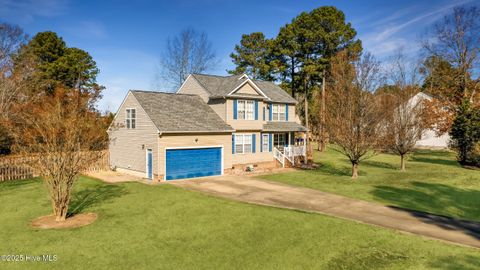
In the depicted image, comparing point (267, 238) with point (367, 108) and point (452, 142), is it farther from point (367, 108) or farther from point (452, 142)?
point (452, 142)

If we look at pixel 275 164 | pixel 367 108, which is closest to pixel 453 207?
pixel 367 108

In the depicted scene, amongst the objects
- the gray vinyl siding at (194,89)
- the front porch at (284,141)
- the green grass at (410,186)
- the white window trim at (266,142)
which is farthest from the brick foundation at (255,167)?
the gray vinyl siding at (194,89)

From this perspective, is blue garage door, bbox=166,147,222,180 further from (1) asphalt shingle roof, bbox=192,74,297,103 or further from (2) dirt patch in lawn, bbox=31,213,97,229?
(2) dirt patch in lawn, bbox=31,213,97,229

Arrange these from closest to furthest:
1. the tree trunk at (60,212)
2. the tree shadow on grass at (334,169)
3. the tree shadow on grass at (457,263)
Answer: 1. the tree shadow on grass at (457,263)
2. the tree trunk at (60,212)
3. the tree shadow on grass at (334,169)

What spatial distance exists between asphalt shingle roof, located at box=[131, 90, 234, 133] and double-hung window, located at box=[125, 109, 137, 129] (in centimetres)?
151

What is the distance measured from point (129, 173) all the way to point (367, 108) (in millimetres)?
20148

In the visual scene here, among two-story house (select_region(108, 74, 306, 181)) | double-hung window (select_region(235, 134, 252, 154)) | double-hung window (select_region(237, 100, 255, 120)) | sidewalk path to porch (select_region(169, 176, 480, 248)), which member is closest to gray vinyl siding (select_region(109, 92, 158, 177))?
two-story house (select_region(108, 74, 306, 181))

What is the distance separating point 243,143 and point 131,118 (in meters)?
10.1

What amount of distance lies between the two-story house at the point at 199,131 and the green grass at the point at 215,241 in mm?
8801

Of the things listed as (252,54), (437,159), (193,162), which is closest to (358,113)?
(193,162)

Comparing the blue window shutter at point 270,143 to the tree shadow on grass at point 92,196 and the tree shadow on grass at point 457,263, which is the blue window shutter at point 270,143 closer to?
the tree shadow on grass at point 92,196

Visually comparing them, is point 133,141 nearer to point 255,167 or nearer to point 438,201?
point 255,167

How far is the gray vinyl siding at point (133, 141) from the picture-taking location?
23.5m

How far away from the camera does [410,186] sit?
21281 millimetres
